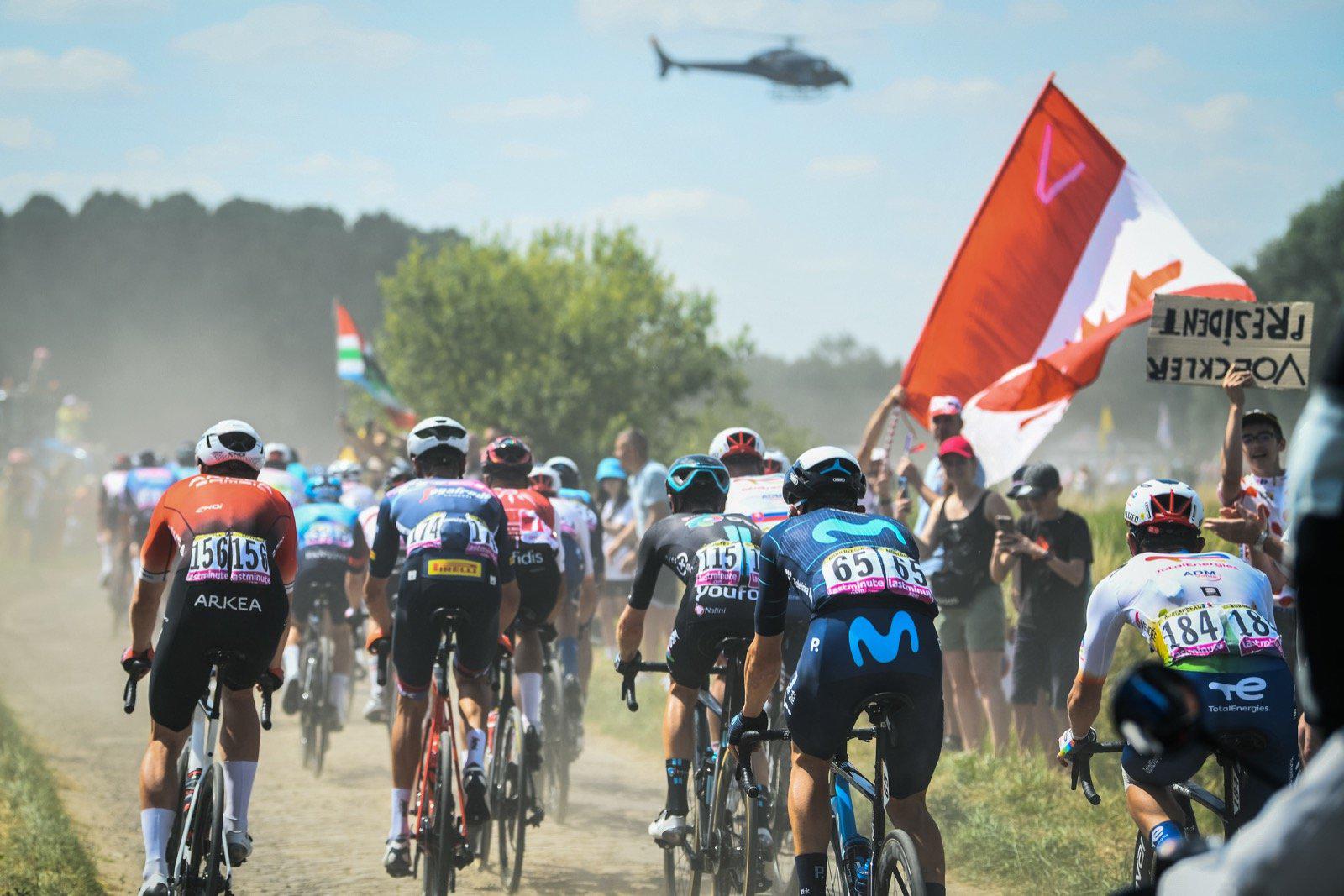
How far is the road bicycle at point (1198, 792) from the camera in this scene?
4.82 meters

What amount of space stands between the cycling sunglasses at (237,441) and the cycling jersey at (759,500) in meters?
2.60

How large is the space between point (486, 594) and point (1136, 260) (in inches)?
220

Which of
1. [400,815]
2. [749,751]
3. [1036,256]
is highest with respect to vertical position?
[1036,256]

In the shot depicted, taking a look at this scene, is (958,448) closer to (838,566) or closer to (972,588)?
(972,588)

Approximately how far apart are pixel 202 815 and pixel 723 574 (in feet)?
8.37

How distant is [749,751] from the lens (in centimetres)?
581

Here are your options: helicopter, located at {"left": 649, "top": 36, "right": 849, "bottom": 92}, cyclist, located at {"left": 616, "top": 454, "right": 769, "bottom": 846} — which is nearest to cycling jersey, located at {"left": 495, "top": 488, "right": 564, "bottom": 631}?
→ cyclist, located at {"left": 616, "top": 454, "right": 769, "bottom": 846}

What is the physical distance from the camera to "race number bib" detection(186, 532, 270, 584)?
5855mm

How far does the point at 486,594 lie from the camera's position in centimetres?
703

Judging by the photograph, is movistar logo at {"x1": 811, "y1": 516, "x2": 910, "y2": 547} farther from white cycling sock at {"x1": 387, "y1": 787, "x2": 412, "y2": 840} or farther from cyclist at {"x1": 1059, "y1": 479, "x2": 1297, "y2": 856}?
white cycling sock at {"x1": 387, "y1": 787, "x2": 412, "y2": 840}

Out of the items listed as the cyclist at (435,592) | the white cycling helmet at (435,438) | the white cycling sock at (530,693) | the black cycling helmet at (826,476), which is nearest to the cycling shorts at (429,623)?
the cyclist at (435,592)

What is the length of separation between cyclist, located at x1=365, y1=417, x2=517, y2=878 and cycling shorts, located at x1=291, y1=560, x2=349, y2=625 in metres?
4.04

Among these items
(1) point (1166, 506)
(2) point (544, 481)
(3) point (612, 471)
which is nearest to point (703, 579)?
(1) point (1166, 506)

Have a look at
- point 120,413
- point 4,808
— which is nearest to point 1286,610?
point 4,808
